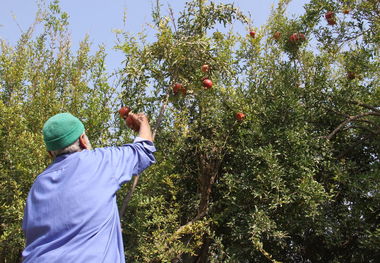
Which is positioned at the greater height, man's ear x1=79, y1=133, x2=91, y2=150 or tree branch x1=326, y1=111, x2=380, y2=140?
tree branch x1=326, y1=111, x2=380, y2=140

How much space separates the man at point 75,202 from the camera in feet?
6.16

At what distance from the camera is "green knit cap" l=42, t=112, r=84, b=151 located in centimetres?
205

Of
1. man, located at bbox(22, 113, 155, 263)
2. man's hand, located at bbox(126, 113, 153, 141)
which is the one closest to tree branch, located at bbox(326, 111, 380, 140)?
man's hand, located at bbox(126, 113, 153, 141)

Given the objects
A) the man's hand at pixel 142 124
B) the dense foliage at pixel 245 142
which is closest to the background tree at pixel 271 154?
the dense foliage at pixel 245 142

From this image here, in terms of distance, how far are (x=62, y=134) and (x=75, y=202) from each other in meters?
0.33

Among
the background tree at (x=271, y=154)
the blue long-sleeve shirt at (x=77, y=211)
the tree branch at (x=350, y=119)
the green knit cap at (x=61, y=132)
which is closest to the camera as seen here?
the blue long-sleeve shirt at (x=77, y=211)

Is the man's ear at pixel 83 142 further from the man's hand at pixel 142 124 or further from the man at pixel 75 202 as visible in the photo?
the man's hand at pixel 142 124

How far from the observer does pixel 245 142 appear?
5742 mm

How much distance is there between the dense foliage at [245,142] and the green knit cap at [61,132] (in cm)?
210

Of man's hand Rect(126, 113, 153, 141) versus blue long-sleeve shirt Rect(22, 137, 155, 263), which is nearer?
blue long-sleeve shirt Rect(22, 137, 155, 263)

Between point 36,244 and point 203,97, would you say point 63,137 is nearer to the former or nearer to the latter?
point 36,244

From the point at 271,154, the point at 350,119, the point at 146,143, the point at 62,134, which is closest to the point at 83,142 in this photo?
the point at 62,134

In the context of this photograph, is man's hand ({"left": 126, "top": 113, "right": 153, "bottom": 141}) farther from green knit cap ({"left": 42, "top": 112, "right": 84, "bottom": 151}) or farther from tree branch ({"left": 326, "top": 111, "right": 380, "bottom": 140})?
tree branch ({"left": 326, "top": 111, "right": 380, "bottom": 140})

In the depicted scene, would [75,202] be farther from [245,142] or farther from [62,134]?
[245,142]
